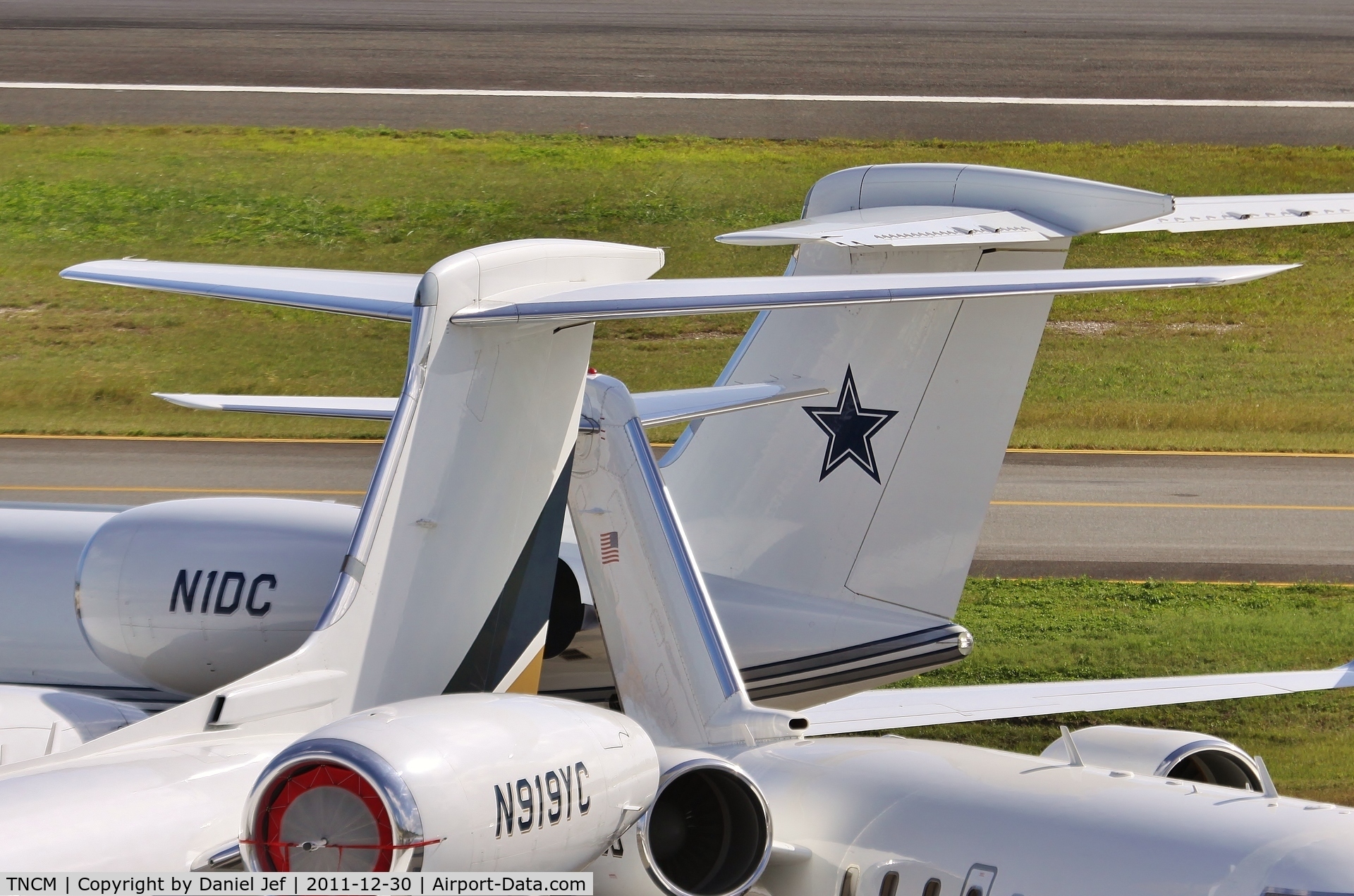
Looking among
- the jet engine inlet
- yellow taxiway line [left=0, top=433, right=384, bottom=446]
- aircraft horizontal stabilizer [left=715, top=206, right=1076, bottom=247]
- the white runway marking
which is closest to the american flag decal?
the jet engine inlet

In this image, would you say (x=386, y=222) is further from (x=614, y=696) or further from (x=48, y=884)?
(x=48, y=884)

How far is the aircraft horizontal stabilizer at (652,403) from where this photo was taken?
336 inches

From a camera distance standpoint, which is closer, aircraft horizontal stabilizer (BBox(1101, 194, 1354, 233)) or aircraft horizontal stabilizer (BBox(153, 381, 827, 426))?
aircraft horizontal stabilizer (BBox(153, 381, 827, 426))

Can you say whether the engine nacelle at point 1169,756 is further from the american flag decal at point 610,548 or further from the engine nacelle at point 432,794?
the engine nacelle at point 432,794

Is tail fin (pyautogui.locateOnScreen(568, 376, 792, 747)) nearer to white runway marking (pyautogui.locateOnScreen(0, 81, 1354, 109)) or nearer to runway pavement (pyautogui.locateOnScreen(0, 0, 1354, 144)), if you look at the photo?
→ runway pavement (pyautogui.locateOnScreen(0, 0, 1354, 144))

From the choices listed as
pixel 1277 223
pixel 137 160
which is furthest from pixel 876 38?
pixel 1277 223

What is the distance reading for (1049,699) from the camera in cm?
867

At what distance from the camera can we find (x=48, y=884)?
4895 mm

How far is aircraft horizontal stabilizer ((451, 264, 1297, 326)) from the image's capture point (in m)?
6.12

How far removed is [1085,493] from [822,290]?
48.2 ft

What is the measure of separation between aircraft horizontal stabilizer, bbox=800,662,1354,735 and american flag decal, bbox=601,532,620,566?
1548 millimetres

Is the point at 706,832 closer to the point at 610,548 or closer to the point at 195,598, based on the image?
the point at 610,548

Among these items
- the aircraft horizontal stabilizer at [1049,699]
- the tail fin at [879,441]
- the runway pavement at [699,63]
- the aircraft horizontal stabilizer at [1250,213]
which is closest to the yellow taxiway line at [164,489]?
the tail fin at [879,441]

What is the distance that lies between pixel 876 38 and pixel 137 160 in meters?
16.8
